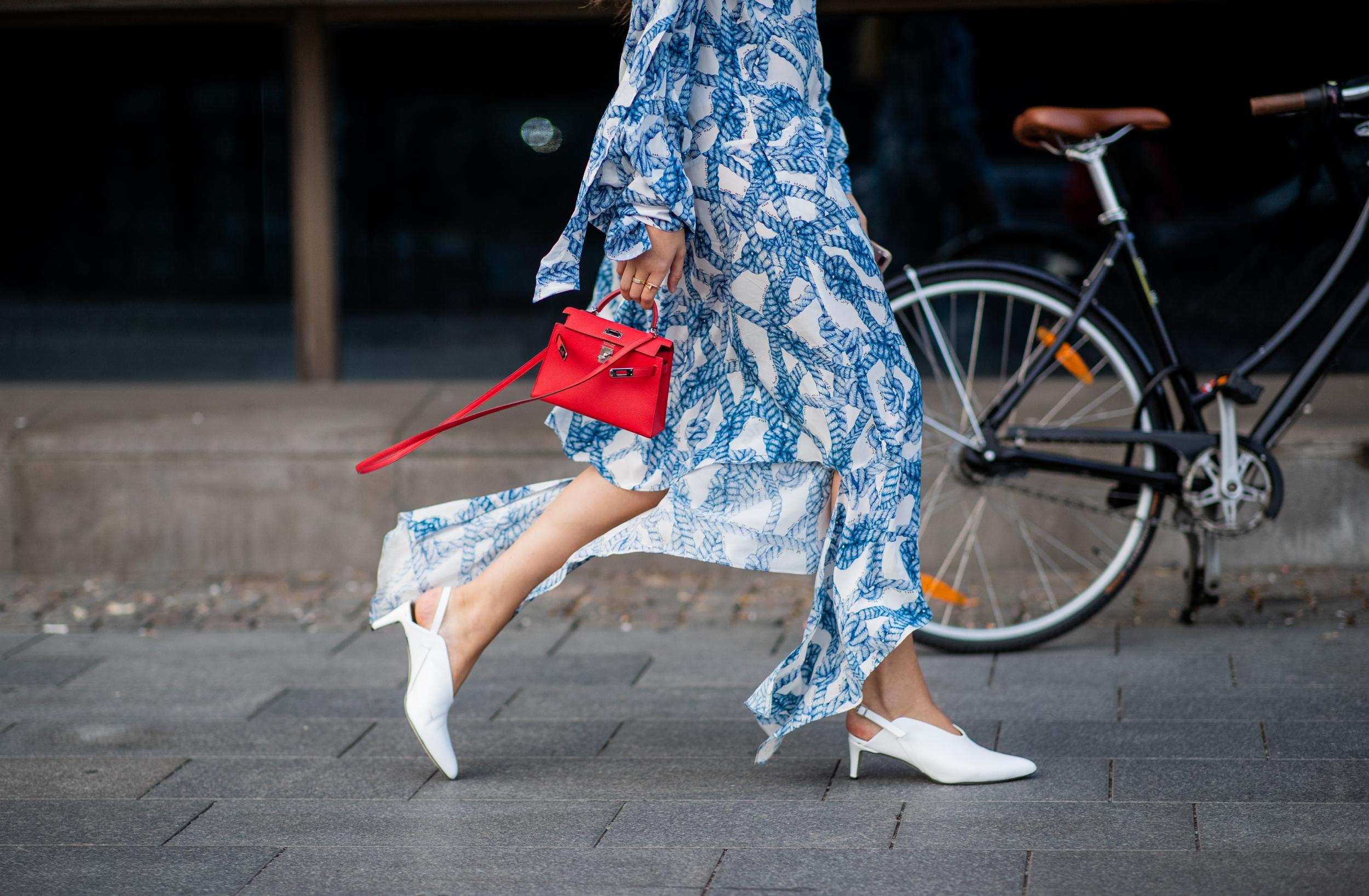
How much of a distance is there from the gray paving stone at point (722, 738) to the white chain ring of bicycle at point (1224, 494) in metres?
0.87

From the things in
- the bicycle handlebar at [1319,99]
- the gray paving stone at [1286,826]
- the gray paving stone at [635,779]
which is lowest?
the gray paving stone at [635,779]

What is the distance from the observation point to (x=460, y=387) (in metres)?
5.27

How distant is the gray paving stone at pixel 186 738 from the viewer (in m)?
3.07

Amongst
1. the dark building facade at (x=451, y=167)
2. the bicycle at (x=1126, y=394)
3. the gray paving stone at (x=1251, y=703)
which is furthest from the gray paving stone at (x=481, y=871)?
the dark building facade at (x=451, y=167)

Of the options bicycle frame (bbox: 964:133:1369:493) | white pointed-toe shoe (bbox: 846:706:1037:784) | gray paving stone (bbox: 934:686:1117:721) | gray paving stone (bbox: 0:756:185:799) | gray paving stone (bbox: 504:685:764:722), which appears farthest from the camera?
bicycle frame (bbox: 964:133:1369:493)

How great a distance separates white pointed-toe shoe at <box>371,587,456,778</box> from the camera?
2797 millimetres

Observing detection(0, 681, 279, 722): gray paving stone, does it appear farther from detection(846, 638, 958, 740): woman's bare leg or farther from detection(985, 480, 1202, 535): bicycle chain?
detection(985, 480, 1202, 535): bicycle chain

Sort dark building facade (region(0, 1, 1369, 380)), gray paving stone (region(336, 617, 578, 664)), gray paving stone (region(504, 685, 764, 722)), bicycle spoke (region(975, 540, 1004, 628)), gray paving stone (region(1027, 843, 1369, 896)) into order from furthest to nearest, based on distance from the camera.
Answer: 1. dark building facade (region(0, 1, 1369, 380))
2. bicycle spoke (region(975, 540, 1004, 628))
3. gray paving stone (region(336, 617, 578, 664))
4. gray paving stone (region(504, 685, 764, 722))
5. gray paving stone (region(1027, 843, 1369, 896))

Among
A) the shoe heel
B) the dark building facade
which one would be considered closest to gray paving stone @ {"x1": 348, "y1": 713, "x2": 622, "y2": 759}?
the shoe heel

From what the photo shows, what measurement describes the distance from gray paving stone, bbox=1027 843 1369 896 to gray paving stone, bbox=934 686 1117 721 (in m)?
0.78

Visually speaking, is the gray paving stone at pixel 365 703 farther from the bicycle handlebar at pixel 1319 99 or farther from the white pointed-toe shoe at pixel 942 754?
the bicycle handlebar at pixel 1319 99

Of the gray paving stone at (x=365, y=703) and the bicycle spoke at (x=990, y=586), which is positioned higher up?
the bicycle spoke at (x=990, y=586)

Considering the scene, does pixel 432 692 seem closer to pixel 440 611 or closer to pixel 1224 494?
pixel 440 611

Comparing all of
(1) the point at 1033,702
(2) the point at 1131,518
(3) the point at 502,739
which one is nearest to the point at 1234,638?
(2) the point at 1131,518
